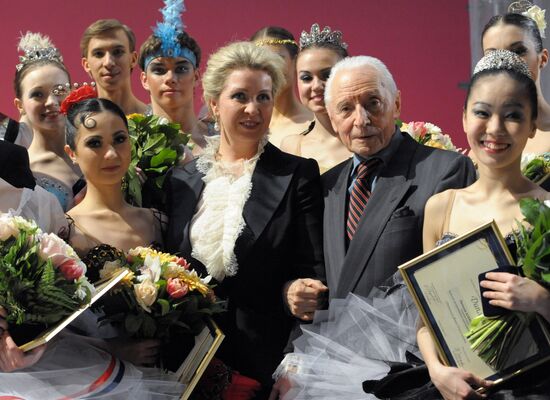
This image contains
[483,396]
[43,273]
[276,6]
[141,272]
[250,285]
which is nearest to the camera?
[483,396]

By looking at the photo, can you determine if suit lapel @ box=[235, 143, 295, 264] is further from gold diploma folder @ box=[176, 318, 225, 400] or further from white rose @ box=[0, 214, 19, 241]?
white rose @ box=[0, 214, 19, 241]

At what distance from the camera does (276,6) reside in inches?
249

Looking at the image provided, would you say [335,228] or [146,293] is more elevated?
[335,228]

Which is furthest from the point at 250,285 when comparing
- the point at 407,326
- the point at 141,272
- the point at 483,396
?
the point at 483,396

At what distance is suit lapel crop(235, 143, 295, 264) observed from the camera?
3461mm

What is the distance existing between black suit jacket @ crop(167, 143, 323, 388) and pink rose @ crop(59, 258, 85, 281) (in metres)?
0.53

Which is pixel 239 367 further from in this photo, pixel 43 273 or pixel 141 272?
pixel 43 273

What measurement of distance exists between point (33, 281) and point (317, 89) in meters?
1.74

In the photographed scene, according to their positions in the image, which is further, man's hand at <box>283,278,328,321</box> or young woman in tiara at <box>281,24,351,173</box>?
young woman in tiara at <box>281,24,351,173</box>

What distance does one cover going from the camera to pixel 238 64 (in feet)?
12.0

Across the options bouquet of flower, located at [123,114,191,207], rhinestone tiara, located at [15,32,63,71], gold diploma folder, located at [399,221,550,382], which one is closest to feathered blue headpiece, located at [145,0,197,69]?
rhinestone tiara, located at [15,32,63,71]

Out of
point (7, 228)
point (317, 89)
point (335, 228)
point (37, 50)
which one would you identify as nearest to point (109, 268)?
point (7, 228)

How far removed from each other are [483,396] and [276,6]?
13.2 ft

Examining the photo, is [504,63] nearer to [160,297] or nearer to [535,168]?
[535,168]
